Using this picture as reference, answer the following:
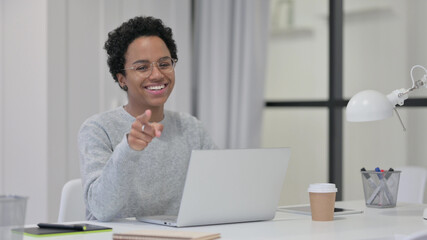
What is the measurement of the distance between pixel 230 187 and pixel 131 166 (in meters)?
0.29

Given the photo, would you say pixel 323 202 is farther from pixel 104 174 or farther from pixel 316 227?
pixel 104 174

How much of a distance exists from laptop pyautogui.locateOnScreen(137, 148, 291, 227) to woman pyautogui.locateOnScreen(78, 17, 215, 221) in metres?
0.22

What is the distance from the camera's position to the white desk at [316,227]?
69.9 inches

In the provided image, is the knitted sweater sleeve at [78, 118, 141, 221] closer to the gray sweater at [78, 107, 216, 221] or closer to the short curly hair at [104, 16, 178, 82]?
the gray sweater at [78, 107, 216, 221]

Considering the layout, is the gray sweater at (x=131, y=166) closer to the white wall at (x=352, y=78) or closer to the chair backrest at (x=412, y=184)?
the chair backrest at (x=412, y=184)

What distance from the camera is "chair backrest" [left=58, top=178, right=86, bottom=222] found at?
236 centimetres

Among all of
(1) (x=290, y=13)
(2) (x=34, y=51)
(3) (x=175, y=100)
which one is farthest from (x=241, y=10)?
(2) (x=34, y=51)

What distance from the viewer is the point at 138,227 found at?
6.33ft

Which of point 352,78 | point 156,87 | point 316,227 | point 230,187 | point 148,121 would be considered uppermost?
point 352,78

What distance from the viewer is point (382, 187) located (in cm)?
249

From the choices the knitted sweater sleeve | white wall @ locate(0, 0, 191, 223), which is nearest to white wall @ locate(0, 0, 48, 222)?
white wall @ locate(0, 0, 191, 223)

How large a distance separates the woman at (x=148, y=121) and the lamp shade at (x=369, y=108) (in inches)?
25.5

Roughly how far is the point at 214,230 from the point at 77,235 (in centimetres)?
37

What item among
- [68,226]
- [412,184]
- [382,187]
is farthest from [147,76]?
[412,184]
